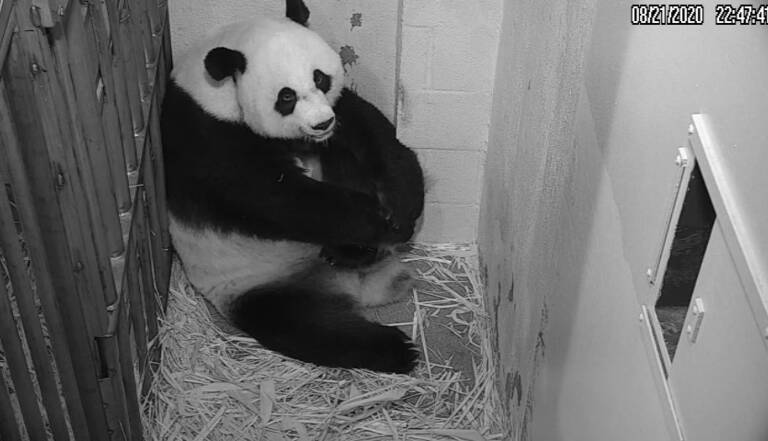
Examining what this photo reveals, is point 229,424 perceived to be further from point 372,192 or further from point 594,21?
point 594,21

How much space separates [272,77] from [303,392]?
31.6 inches

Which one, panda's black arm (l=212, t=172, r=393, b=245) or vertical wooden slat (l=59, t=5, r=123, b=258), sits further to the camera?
panda's black arm (l=212, t=172, r=393, b=245)

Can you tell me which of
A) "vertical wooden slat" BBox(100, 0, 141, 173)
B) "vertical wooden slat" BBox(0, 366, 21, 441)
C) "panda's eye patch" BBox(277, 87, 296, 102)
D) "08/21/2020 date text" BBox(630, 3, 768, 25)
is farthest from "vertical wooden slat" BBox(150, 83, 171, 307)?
"08/21/2020 date text" BBox(630, 3, 768, 25)

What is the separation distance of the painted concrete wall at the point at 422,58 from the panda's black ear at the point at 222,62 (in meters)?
0.32

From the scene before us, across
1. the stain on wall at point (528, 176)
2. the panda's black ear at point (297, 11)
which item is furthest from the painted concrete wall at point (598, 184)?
the panda's black ear at point (297, 11)

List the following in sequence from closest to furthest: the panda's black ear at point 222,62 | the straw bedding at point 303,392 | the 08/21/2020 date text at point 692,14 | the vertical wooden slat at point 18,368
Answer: the 08/21/2020 date text at point 692,14
the vertical wooden slat at point 18,368
the panda's black ear at point 222,62
the straw bedding at point 303,392

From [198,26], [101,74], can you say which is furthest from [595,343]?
[198,26]

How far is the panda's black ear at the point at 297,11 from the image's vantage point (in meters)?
2.42

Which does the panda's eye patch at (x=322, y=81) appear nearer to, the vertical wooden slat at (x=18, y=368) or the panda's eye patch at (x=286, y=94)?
the panda's eye patch at (x=286, y=94)

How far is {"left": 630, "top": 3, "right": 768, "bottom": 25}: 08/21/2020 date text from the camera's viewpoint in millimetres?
879

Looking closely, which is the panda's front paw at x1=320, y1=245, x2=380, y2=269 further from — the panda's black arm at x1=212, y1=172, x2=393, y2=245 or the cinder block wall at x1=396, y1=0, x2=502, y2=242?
the cinder block wall at x1=396, y1=0, x2=502, y2=242

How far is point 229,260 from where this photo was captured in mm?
2605

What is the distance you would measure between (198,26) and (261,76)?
390 mm

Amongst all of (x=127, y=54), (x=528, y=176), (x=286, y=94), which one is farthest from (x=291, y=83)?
(x=528, y=176)
